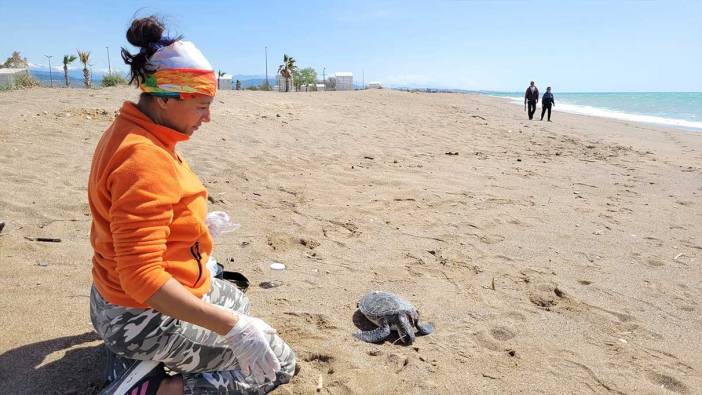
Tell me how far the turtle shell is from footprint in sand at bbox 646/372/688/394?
4.33 feet

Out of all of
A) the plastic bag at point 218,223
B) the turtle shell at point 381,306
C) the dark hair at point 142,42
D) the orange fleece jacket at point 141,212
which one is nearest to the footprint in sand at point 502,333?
the turtle shell at point 381,306

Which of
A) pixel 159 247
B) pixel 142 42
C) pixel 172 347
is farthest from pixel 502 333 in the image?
pixel 142 42

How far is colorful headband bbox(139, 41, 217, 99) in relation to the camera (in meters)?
1.67

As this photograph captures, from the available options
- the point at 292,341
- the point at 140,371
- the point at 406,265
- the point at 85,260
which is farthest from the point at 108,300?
the point at 406,265

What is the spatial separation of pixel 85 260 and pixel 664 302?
424 centimetres

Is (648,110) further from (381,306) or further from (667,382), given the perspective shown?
(381,306)

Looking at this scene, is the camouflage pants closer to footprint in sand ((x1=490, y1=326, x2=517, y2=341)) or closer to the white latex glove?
the white latex glove

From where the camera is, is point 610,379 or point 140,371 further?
point 610,379

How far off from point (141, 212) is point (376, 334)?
167cm

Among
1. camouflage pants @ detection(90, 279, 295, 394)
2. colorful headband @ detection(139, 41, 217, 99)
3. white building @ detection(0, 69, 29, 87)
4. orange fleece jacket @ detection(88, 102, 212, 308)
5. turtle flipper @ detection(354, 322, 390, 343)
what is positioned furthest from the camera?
white building @ detection(0, 69, 29, 87)

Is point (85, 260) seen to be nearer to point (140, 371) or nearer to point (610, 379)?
point (140, 371)

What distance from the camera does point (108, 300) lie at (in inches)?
70.9

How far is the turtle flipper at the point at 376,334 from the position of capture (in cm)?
269

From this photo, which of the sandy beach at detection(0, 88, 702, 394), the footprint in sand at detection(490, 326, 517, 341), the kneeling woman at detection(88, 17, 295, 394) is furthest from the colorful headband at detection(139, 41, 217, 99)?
the footprint in sand at detection(490, 326, 517, 341)
